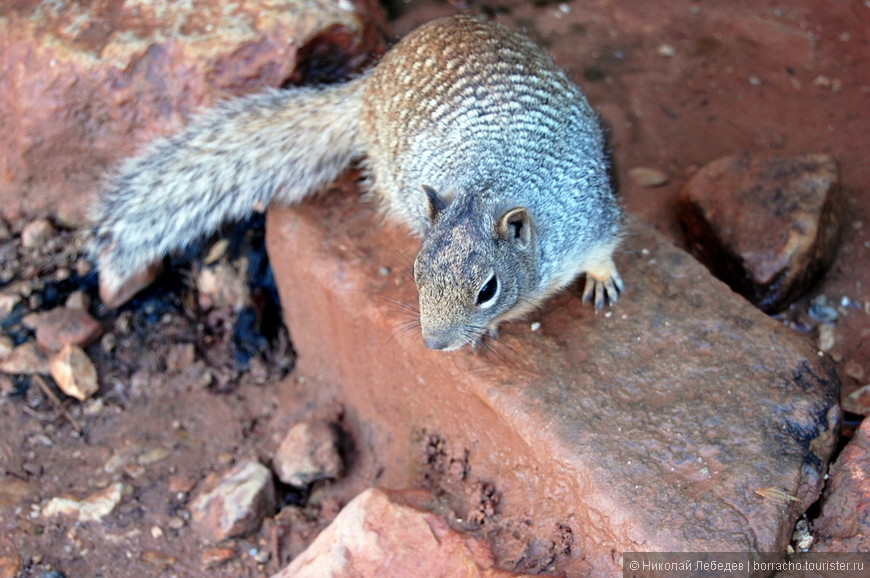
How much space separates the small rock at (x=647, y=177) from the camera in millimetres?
4512

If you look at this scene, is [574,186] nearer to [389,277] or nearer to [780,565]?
[389,277]

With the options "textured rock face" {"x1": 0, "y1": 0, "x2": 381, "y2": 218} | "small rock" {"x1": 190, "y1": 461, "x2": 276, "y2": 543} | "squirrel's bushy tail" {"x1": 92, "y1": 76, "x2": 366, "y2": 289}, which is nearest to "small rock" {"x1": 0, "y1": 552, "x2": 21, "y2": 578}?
"small rock" {"x1": 190, "y1": 461, "x2": 276, "y2": 543}

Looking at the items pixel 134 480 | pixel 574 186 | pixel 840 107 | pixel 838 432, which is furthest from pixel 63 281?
pixel 840 107

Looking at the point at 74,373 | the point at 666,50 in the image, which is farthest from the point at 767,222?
the point at 74,373

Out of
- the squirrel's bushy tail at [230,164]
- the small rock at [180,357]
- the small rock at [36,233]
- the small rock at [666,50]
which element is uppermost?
the squirrel's bushy tail at [230,164]

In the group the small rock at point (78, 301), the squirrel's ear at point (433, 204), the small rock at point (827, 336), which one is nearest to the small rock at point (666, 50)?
the small rock at point (827, 336)

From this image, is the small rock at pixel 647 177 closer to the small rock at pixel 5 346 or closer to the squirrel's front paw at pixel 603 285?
the squirrel's front paw at pixel 603 285

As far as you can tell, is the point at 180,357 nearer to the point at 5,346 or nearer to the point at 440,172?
the point at 5,346

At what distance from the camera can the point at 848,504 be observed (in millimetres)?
2621

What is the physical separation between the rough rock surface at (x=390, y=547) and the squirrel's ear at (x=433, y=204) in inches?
38.9

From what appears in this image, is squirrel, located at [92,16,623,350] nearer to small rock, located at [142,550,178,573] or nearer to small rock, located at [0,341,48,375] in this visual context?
small rock, located at [0,341,48,375]

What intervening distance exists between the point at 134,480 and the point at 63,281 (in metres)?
1.10

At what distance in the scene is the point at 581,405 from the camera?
286 cm

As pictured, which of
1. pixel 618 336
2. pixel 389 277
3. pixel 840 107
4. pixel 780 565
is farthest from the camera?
pixel 840 107
